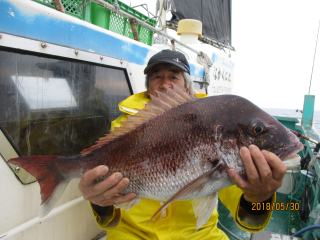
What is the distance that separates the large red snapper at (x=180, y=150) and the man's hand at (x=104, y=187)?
0.05 meters

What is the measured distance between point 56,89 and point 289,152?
1.82 meters

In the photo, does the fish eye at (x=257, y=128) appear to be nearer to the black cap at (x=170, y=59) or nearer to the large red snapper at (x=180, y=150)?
the large red snapper at (x=180, y=150)

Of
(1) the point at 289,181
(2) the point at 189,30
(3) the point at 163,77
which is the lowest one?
(1) the point at 289,181

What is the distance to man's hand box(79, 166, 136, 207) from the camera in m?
1.15

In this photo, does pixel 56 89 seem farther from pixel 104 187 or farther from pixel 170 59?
pixel 170 59

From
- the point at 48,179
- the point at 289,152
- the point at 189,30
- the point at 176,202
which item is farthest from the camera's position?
the point at 189,30

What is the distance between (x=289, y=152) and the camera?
1001 mm

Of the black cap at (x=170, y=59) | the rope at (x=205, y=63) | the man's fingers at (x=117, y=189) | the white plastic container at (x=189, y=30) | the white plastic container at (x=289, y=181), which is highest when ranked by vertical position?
the white plastic container at (x=189, y=30)

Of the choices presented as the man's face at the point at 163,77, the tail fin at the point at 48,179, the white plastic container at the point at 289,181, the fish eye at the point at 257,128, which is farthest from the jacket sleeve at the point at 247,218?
the white plastic container at the point at 289,181

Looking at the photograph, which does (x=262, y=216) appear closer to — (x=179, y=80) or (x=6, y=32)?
(x=179, y=80)

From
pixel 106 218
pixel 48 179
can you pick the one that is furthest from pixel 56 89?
pixel 106 218

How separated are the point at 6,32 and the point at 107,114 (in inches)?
45.2

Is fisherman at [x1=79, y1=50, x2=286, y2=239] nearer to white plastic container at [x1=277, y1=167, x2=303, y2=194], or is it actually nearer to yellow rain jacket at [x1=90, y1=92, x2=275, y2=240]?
yellow rain jacket at [x1=90, y1=92, x2=275, y2=240]

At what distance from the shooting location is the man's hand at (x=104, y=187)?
3.79ft
